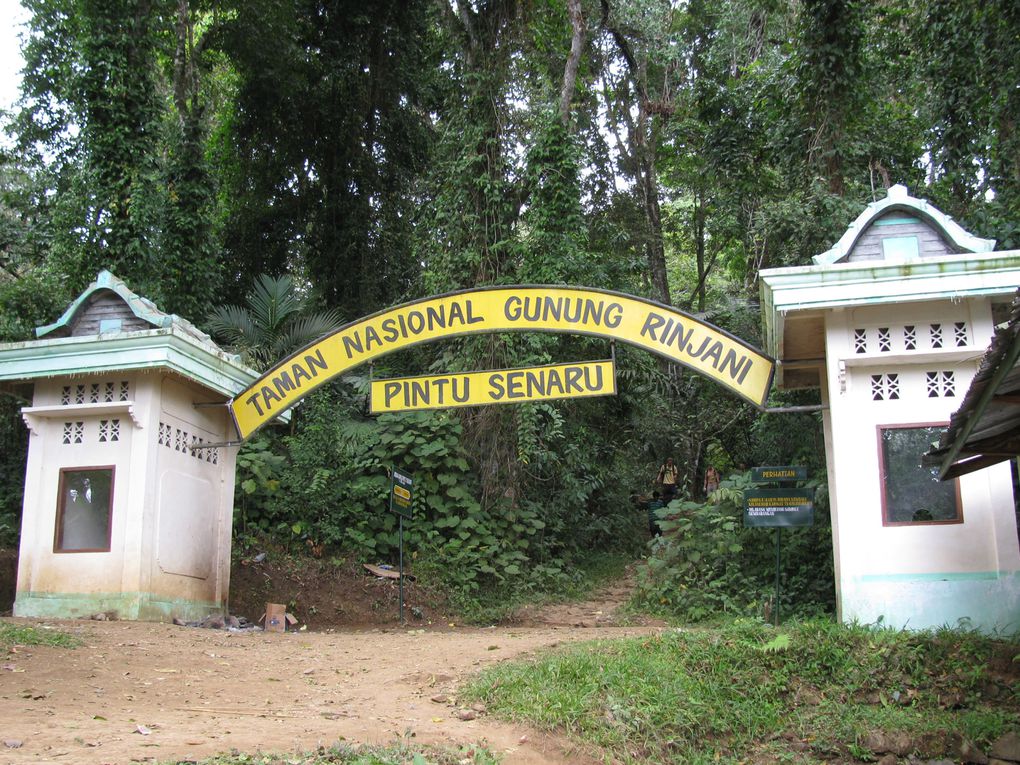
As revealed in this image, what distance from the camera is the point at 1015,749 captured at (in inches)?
255

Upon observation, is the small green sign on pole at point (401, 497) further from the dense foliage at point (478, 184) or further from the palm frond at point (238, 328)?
the palm frond at point (238, 328)

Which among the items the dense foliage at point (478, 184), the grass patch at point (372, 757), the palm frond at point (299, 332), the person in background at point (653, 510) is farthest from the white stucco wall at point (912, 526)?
the person in background at point (653, 510)

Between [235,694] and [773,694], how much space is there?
4.28m

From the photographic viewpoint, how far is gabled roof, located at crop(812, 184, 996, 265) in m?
8.81

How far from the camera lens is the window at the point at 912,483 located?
8.55 metres

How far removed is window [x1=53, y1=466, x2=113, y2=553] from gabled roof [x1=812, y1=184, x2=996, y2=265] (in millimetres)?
8247

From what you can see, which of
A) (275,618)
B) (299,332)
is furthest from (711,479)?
(275,618)

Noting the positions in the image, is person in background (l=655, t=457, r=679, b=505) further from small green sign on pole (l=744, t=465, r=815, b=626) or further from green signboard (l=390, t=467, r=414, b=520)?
small green sign on pole (l=744, t=465, r=815, b=626)

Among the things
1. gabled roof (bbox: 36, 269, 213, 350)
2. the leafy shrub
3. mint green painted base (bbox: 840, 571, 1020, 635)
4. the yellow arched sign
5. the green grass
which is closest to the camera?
mint green painted base (bbox: 840, 571, 1020, 635)

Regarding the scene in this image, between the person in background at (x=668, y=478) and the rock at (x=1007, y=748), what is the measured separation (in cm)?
1359

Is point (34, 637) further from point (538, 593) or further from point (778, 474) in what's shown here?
point (538, 593)

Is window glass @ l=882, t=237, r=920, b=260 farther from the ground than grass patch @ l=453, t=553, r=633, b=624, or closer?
farther from the ground

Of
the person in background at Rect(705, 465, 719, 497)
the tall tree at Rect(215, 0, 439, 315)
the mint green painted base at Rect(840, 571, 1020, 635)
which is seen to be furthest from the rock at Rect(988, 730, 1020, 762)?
the tall tree at Rect(215, 0, 439, 315)

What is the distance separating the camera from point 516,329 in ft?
32.0
